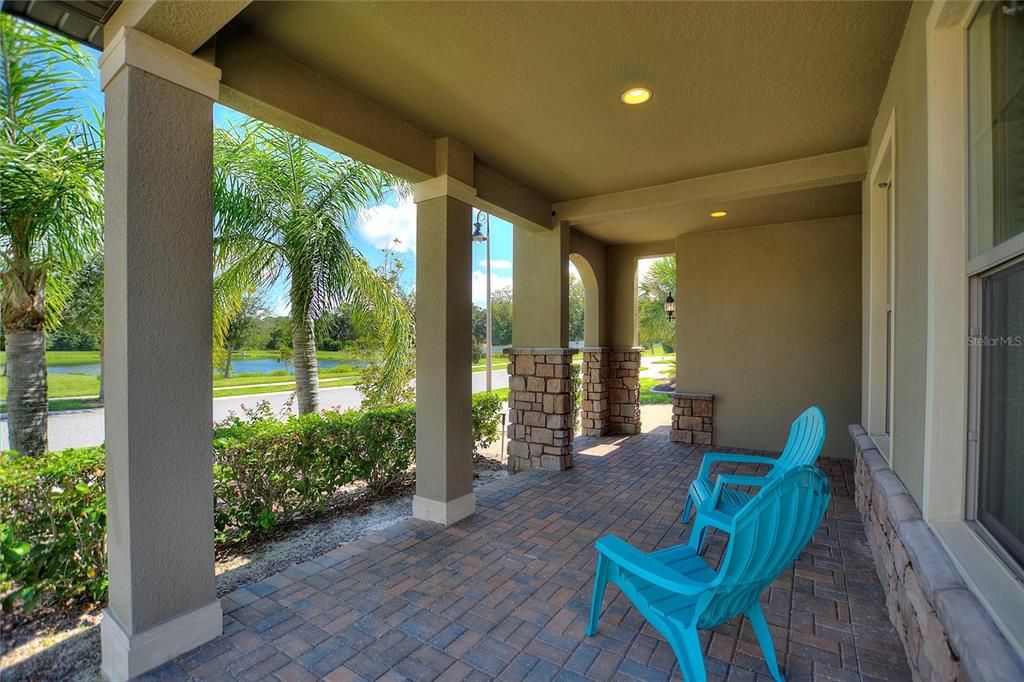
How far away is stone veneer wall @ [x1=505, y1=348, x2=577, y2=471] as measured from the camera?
5.06 meters

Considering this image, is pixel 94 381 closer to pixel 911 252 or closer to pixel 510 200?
pixel 510 200

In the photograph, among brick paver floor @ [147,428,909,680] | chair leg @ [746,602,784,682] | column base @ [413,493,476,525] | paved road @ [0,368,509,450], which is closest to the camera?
chair leg @ [746,602,784,682]

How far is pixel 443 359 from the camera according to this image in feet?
11.4

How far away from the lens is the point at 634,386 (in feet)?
22.7

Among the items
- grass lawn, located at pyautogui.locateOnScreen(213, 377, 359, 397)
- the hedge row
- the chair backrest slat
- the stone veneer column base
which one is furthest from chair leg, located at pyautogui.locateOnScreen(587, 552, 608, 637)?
grass lawn, located at pyautogui.locateOnScreen(213, 377, 359, 397)

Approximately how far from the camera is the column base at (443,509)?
347cm

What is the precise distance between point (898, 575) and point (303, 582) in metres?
2.95

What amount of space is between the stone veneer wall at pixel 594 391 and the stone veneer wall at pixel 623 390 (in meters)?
0.14

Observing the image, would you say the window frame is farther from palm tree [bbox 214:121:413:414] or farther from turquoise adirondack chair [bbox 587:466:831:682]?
palm tree [bbox 214:121:413:414]

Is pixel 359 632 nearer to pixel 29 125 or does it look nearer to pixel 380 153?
pixel 380 153

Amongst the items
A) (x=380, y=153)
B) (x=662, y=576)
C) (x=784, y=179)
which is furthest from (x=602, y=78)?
(x=662, y=576)

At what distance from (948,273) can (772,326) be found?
4512 millimetres

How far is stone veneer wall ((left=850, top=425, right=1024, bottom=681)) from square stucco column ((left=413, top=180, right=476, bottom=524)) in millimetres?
2583

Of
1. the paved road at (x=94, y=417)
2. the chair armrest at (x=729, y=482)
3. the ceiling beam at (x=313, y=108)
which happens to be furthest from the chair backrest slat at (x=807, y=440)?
the paved road at (x=94, y=417)
